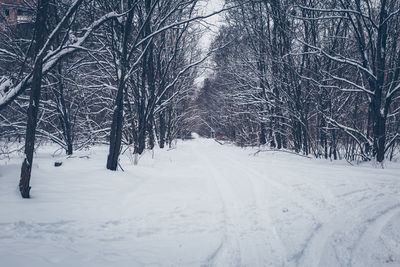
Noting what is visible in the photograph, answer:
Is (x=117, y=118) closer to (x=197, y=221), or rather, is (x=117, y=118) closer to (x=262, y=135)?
(x=197, y=221)

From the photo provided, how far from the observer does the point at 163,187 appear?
5855 mm

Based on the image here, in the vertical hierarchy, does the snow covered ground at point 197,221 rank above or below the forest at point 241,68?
below

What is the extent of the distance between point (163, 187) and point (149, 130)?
8.02 metres

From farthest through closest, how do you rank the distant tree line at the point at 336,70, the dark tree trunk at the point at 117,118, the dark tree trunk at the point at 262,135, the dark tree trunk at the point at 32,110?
the dark tree trunk at the point at 262,135
the distant tree line at the point at 336,70
the dark tree trunk at the point at 117,118
the dark tree trunk at the point at 32,110

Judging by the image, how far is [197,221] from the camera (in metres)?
3.97

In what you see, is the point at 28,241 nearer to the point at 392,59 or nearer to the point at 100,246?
the point at 100,246

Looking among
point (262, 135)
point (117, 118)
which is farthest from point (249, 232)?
point (262, 135)

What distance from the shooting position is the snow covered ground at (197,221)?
2852 mm

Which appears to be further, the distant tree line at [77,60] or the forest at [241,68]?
the forest at [241,68]

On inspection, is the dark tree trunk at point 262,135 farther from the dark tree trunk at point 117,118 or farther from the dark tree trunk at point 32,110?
the dark tree trunk at point 32,110

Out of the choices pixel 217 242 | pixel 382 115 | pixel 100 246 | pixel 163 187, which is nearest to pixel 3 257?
pixel 100 246

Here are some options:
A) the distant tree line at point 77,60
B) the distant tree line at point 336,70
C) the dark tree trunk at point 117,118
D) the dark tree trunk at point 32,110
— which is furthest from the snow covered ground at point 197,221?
the distant tree line at point 336,70

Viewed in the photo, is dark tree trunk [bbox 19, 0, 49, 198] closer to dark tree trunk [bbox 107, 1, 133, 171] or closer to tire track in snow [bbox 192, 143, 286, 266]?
dark tree trunk [bbox 107, 1, 133, 171]

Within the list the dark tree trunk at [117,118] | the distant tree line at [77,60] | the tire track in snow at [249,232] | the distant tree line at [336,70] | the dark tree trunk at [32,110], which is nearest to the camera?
the tire track in snow at [249,232]
